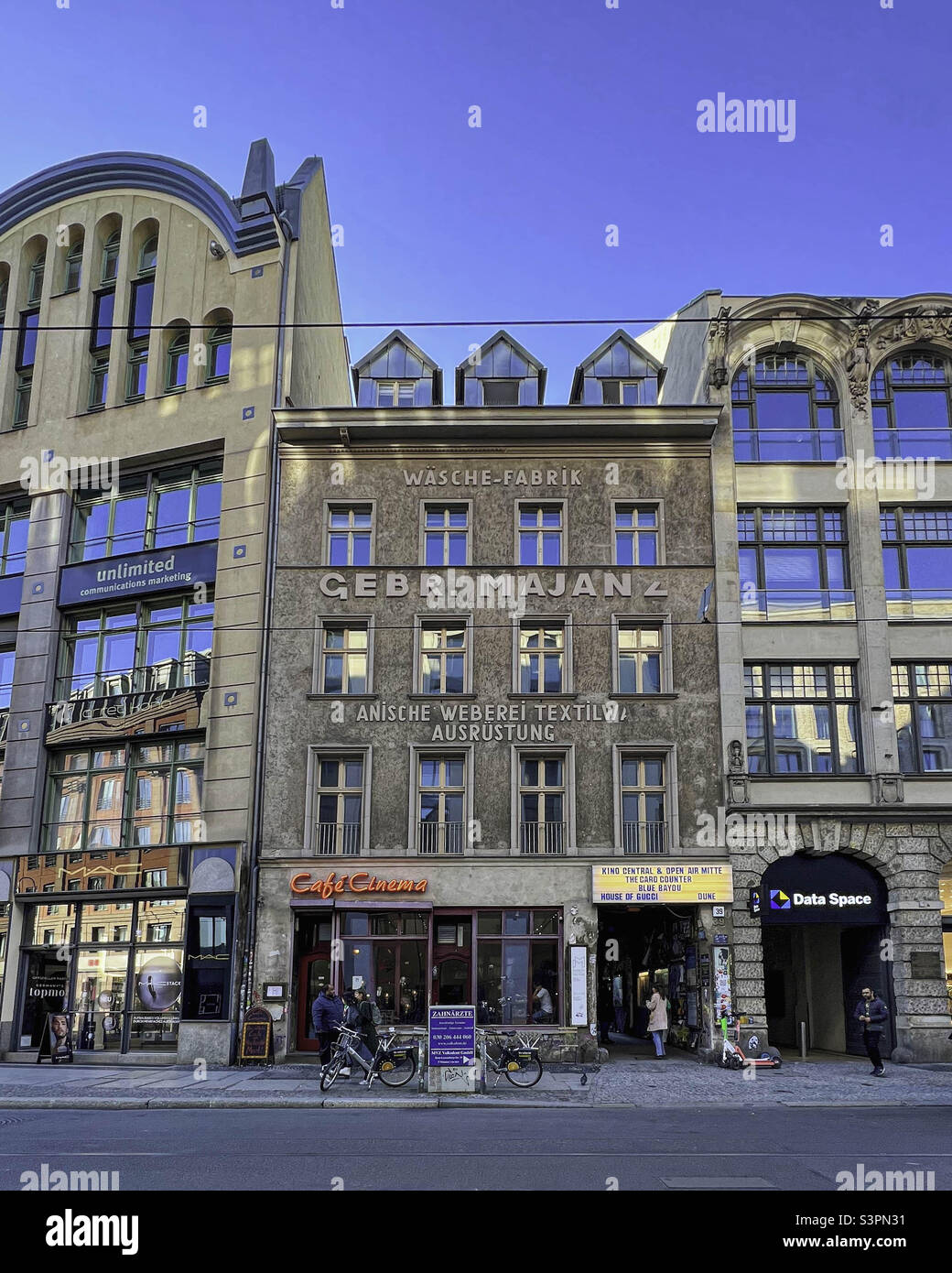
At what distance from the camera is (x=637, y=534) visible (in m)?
29.0

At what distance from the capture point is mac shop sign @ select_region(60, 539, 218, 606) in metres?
29.5

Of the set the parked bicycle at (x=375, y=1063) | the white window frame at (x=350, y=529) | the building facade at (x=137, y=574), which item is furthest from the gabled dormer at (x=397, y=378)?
the parked bicycle at (x=375, y=1063)

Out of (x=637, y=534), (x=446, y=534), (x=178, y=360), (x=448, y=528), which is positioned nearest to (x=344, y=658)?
(x=446, y=534)

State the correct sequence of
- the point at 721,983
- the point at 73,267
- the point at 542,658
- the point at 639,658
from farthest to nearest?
the point at 73,267
the point at 542,658
the point at 639,658
the point at 721,983

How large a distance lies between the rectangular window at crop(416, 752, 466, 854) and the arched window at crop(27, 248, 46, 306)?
19701 millimetres

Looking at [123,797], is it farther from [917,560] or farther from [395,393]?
[917,560]

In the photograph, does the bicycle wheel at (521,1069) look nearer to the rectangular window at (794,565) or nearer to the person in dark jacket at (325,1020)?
the person in dark jacket at (325,1020)

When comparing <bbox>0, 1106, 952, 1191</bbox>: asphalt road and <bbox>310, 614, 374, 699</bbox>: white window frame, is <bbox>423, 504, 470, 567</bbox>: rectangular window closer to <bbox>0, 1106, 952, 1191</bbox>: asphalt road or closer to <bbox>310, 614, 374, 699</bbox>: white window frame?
<bbox>310, 614, 374, 699</bbox>: white window frame

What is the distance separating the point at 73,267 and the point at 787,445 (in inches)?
876

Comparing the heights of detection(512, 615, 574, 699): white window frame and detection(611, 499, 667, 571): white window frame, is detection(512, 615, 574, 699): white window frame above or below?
below

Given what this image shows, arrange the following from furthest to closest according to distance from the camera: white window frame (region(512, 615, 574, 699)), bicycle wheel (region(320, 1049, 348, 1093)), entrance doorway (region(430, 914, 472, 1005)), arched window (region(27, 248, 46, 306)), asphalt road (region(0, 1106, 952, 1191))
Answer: arched window (region(27, 248, 46, 306)) → white window frame (region(512, 615, 574, 699)) → entrance doorway (region(430, 914, 472, 1005)) → bicycle wheel (region(320, 1049, 348, 1093)) → asphalt road (region(0, 1106, 952, 1191))

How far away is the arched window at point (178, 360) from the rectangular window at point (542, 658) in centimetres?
1244

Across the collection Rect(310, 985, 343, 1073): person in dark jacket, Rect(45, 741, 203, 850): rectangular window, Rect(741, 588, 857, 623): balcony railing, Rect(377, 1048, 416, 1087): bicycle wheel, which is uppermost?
Rect(741, 588, 857, 623): balcony railing

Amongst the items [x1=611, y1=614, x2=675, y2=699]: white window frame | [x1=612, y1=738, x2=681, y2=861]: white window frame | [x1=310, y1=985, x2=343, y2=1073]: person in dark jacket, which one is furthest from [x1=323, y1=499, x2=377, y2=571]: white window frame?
[x1=310, y1=985, x2=343, y2=1073]: person in dark jacket
